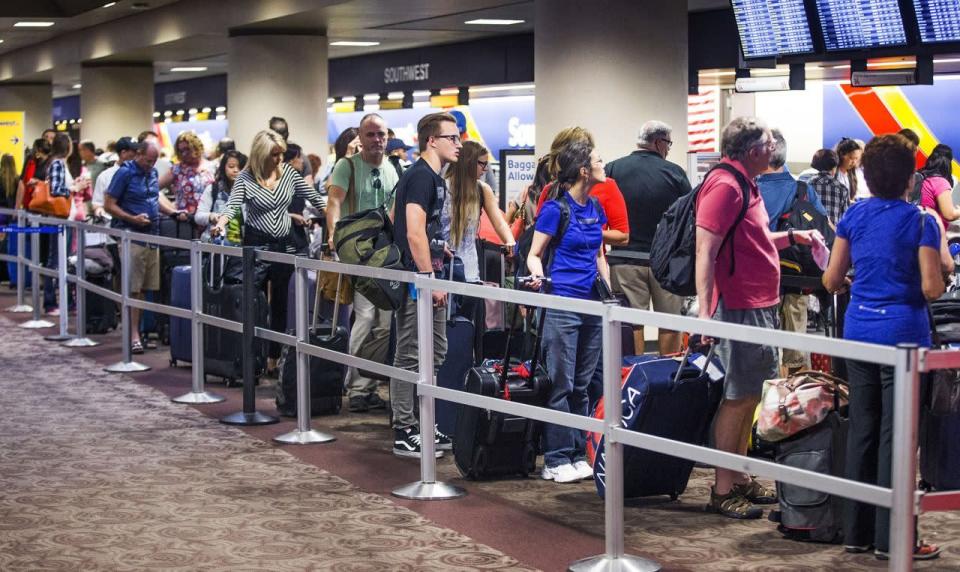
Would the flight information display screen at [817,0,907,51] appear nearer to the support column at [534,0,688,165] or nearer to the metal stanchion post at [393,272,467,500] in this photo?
the support column at [534,0,688,165]

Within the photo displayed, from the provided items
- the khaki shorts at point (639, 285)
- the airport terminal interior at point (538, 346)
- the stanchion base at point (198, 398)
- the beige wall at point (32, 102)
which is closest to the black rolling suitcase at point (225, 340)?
the airport terminal interior at point (538, 346)

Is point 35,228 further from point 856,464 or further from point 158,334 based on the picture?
point 856,464

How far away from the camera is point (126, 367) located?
35.7 feet

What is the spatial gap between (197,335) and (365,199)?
146 centimetres

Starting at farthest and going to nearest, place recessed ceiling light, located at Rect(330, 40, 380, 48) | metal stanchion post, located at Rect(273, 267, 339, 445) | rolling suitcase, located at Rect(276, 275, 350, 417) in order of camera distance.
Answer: recessed ceiling light, located at Rect(330, 40, 380, 48) → rolling suitcase, located at Rect(276, 275, 350, 417) → metal stanchion post, located at Rect(273, 267, 339, 445)

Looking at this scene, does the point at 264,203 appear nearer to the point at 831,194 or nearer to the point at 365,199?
the point at 365,199

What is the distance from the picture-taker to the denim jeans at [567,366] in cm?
671

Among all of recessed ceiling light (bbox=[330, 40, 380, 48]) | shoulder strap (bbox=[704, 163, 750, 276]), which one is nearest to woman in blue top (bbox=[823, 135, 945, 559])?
shoulder strap (bbox=[704, 163, 750, 276])

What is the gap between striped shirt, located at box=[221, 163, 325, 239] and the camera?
983 cm

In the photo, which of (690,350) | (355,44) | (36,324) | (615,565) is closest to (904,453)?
(615,565)

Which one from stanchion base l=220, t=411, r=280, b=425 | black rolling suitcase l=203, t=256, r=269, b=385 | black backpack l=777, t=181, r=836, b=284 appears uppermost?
black backpack l=777, t=181, r=836, b=284

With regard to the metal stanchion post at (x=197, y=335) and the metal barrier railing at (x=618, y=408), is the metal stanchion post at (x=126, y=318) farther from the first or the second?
the metal barrier railing at (x=618, y=408)

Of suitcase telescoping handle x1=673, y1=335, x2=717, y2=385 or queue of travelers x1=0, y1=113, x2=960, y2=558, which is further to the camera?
suitcase telescoping handle x1=673, y1=335, x2=717, y2=385

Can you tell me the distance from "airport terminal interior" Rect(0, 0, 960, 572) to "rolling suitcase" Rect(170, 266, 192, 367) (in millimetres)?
33
